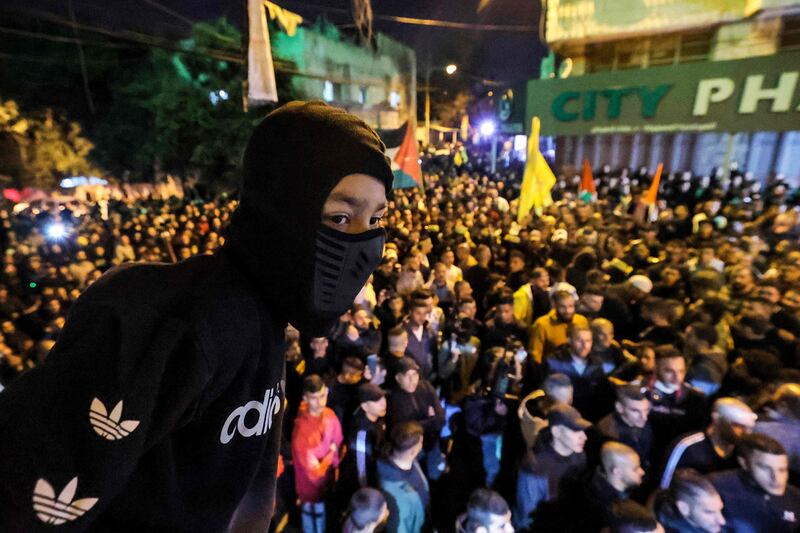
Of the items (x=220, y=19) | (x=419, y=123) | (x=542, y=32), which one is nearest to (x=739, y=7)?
(x=542, y=32)

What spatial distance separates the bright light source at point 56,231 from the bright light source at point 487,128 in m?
37.2

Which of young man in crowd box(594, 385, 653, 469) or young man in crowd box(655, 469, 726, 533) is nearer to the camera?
young man in crowd box(655, 469, 726, 533)

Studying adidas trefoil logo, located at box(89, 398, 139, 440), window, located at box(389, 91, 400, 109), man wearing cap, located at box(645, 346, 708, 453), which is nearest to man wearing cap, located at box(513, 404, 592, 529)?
man wearing cap, located at box(645, 346, 708, 453)

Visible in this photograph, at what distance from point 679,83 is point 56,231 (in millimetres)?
21090

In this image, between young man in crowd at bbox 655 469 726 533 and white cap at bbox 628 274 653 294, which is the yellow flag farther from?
young man in crowd at bbox 655 469 726 533

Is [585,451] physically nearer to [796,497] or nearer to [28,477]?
[796,497]

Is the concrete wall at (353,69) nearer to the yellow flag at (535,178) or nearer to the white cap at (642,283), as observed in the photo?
the yellow flag at (535,178)

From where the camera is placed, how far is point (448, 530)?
389 centimetres

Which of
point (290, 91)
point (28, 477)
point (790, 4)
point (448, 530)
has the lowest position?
point (448, 530)

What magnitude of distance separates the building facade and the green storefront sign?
36mm

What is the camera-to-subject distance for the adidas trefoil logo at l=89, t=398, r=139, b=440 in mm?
733

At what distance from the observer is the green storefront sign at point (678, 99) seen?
1581 cm

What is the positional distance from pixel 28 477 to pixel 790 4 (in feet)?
72.0

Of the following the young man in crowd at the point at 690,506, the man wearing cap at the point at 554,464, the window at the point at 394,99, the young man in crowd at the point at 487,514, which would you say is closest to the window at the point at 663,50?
the window at the point at 394,99
